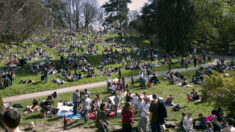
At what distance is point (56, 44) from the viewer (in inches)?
1735

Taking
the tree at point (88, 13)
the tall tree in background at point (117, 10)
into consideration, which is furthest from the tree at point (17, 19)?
the tree at point (88, 13)

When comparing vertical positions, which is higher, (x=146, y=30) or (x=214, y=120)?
(x=146, y=30)

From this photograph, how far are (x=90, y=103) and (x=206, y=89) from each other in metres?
6.57

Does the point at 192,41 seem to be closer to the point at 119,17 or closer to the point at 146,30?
the point at 146,30

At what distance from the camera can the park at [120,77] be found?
38.5ft

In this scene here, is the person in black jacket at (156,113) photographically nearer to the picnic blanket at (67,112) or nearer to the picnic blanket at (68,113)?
the picnic blanket at (68,113)

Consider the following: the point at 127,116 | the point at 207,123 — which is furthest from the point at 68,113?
the point at 207,123

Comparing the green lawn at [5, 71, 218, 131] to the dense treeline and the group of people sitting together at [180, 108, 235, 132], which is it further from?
the dense treeline

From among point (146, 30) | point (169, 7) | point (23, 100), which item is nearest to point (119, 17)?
point (146, 30)

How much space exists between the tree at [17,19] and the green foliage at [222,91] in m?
11.6

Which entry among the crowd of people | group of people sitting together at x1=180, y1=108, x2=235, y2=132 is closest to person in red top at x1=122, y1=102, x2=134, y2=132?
the crowd of people

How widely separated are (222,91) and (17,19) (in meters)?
12.4

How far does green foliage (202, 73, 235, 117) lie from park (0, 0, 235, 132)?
0.14ft

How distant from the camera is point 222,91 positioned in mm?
11789
